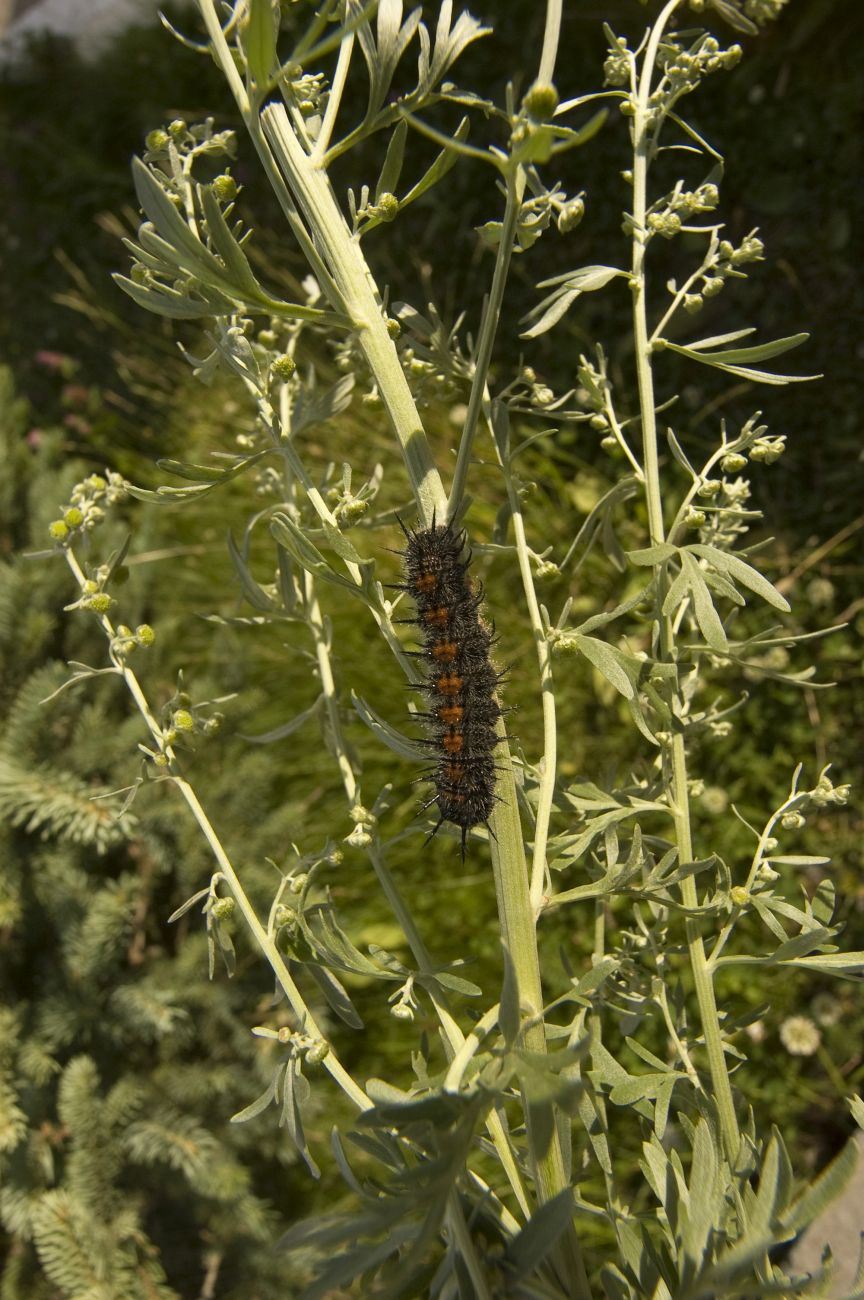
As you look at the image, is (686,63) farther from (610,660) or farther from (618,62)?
(610,660)

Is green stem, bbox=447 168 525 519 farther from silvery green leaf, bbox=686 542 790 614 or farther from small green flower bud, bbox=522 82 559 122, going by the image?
silvery green leaf, bbox=686 542 790 614

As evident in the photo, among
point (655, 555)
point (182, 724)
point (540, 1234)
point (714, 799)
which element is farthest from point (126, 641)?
point (714, 799)

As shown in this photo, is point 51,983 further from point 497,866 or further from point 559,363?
point 559,363

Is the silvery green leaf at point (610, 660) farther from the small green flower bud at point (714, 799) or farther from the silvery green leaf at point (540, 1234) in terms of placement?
the small green flower bud at point (714, 799)

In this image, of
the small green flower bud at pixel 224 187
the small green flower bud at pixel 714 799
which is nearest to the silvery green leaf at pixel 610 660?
the small green flower bud at pixel 224 187

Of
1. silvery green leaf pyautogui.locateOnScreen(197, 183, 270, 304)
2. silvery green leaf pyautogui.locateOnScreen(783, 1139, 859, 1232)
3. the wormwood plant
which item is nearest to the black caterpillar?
the wormwood plant

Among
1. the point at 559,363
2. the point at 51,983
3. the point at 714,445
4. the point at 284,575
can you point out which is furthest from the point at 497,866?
the point at 559,363

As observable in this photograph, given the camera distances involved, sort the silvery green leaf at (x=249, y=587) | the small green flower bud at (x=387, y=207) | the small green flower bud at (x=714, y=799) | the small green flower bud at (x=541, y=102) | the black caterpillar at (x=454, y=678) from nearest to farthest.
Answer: the small green flower bud at (x=541, y=102) → the small green flower bud at (x=387, y=207) → the black caterpillar at (x=454, y=678) → the silvery green leaf at (x=249, y=587) → the small green flower bud at (x=714, y=799)
